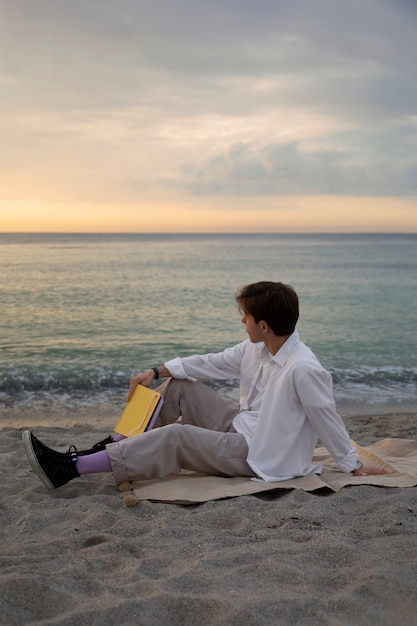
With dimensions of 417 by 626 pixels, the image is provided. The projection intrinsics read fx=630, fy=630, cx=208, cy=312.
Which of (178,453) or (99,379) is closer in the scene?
(178,453)

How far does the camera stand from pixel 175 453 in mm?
4215

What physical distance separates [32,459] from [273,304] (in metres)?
1.83

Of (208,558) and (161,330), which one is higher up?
(208,558)

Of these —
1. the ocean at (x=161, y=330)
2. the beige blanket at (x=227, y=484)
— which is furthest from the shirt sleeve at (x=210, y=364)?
the ocean at (x=161, y=330)

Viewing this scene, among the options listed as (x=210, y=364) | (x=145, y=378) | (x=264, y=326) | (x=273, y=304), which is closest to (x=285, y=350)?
(x=264, y=326)

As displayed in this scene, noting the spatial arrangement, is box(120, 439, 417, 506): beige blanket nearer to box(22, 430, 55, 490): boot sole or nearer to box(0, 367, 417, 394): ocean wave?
box(22, 430, 55, 490): boot sole

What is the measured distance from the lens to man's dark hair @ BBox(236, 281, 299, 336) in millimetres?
4125

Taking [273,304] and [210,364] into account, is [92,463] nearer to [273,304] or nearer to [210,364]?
[210,364]

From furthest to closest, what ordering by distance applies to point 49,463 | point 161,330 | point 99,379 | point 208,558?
point 161,330, point 99,379, point 49,463, point 208,558

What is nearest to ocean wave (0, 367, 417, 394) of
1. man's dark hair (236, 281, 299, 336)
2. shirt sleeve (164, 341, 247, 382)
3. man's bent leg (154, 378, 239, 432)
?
shirt sleeve (164, 341, 247, 382)

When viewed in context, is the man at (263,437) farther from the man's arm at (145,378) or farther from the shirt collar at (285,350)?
the man's arm at (145,378)

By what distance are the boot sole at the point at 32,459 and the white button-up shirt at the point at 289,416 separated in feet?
4.37

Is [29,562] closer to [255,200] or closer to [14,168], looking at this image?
[14,168]

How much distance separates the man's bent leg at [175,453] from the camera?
416cm
